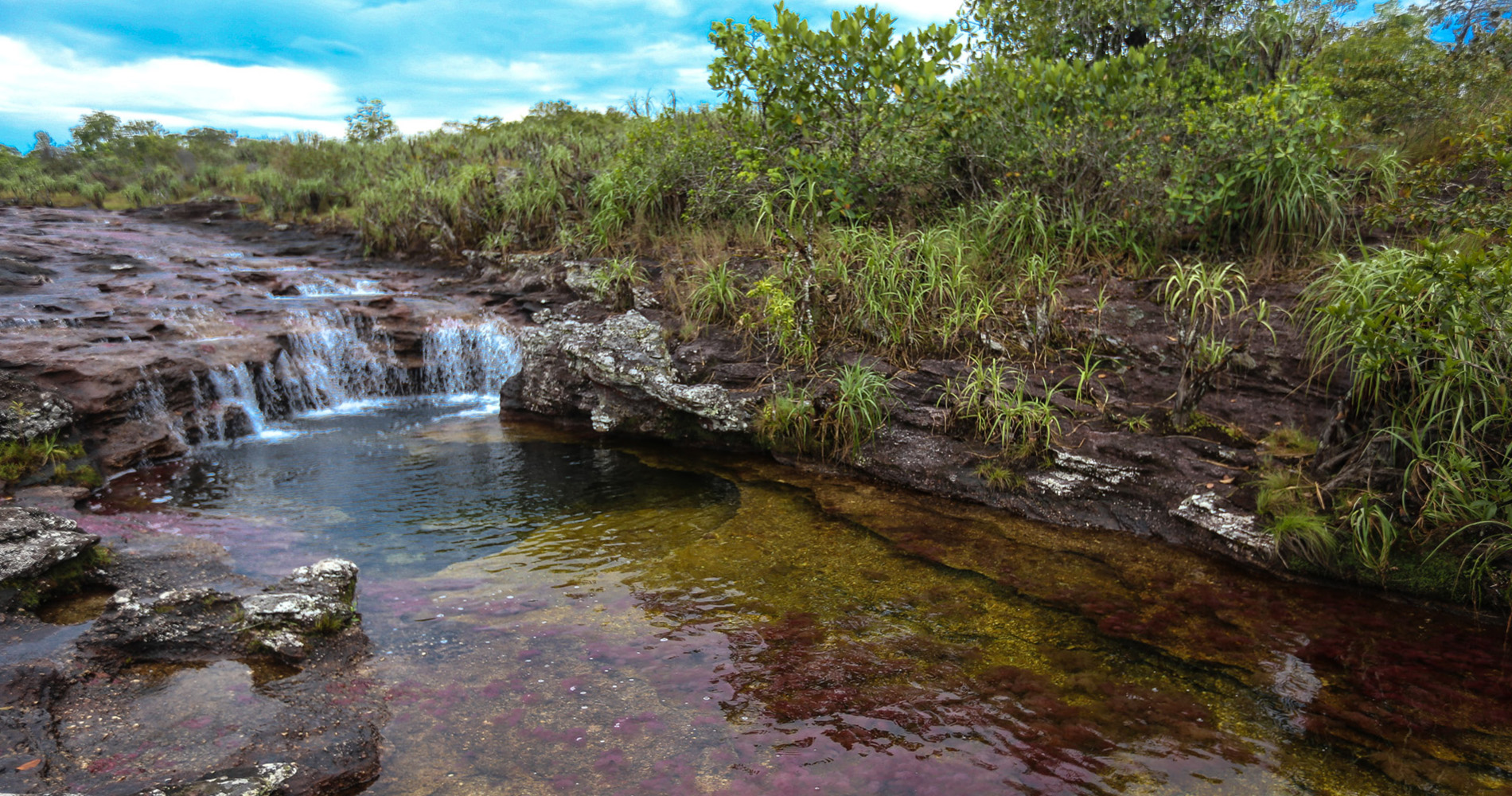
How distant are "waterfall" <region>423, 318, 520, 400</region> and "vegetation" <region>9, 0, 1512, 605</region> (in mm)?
1676

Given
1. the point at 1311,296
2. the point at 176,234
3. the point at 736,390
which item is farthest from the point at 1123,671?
the point at 176,234

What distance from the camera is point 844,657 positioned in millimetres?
4125

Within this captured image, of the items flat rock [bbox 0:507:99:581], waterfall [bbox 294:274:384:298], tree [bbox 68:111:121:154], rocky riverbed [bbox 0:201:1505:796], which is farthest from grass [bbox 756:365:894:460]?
tree [bbox 68:111:121:154]

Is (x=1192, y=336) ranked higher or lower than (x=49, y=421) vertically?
higher

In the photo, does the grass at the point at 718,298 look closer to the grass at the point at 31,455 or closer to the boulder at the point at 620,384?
the boulder at the point at 620,384

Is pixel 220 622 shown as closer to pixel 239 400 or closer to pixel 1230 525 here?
pixel 239 400

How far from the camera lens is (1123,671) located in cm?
397

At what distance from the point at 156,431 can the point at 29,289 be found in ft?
14.6

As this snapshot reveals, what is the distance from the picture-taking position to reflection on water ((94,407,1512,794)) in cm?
327

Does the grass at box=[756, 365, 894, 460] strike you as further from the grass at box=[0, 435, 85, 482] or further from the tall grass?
the grass at box=[0, 435, 85, 482]

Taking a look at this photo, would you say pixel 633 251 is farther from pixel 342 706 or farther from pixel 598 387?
pixel 342 706

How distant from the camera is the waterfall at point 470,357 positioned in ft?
32.7

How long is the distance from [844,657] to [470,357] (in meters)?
7.50

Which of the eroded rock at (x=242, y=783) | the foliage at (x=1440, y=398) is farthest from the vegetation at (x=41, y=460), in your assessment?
the foliage at (x=1440, y=398)
